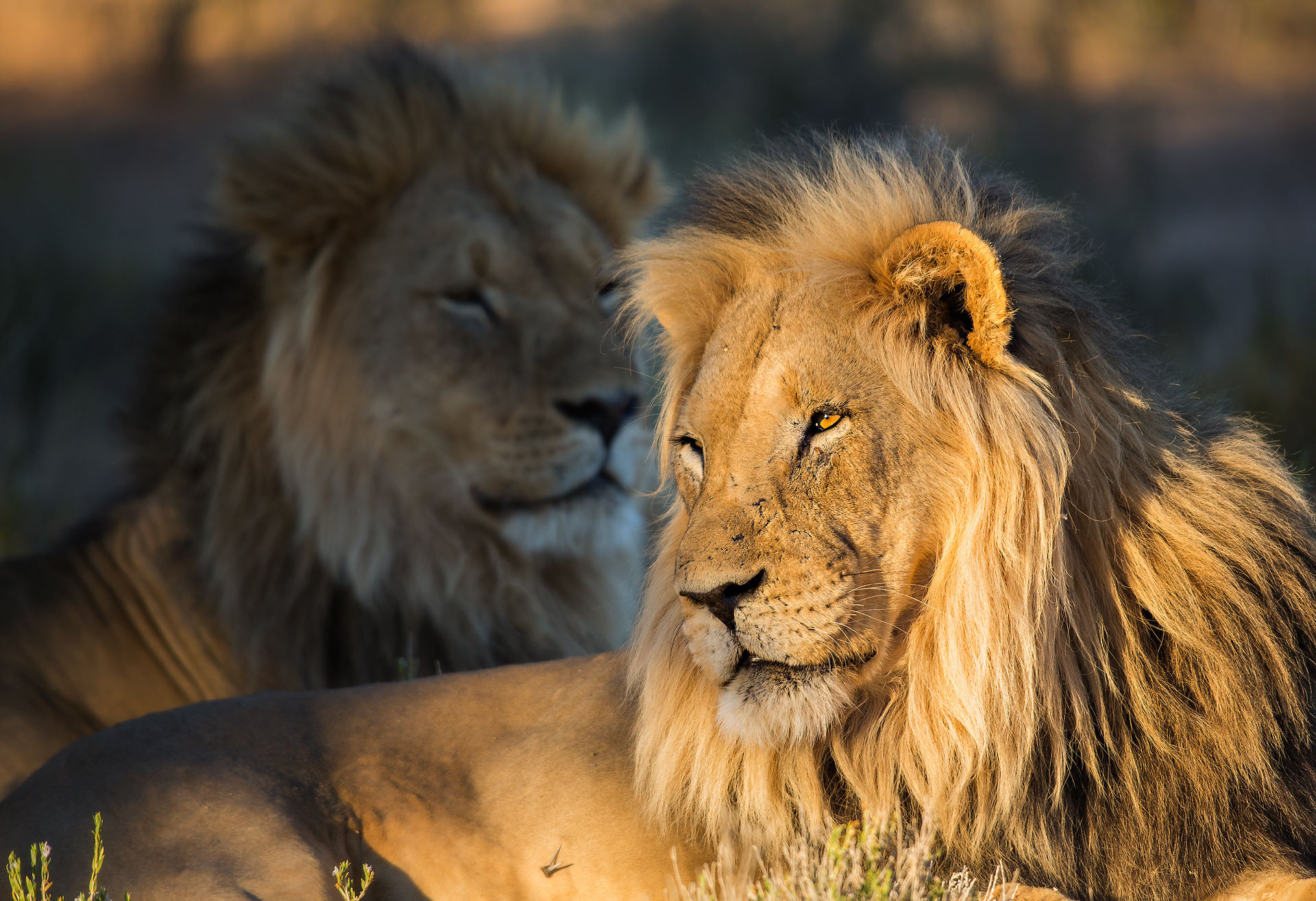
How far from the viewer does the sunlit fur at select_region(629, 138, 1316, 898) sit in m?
2.38

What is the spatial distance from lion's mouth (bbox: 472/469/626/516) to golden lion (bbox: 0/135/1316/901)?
1.42m

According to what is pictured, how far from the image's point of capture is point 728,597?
7.84ft

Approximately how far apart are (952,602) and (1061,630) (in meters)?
0.21

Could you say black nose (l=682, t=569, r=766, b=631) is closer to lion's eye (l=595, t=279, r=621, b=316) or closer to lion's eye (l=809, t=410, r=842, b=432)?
lion's eye (l=809, t=410, r=842, b=432)

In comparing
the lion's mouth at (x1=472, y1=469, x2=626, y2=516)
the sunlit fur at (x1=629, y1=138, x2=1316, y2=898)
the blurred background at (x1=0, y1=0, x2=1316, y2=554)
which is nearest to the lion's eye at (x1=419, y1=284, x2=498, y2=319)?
the lion's mouth at (x1=472, y1=469, x2=626, y2=516)

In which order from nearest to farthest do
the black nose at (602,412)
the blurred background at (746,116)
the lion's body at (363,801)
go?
the lion's body at (363,801), the black nose at (602,412), the blurred background at (746,116)

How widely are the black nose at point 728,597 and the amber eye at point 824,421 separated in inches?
11.3

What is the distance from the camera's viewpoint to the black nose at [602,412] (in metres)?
4.02

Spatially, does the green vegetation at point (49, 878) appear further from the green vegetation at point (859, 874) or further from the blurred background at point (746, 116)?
the blurred background at point (746, 116)

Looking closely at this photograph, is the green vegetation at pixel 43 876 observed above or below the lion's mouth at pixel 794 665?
below

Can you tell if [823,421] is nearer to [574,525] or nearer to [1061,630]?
[1061,630]

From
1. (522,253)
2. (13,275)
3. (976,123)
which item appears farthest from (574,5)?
(522,253)

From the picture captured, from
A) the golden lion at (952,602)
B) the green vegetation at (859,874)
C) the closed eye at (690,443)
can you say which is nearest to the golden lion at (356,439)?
the closed eye at (690,443)

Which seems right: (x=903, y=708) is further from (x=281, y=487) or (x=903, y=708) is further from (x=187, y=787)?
(x=281, y=487)
